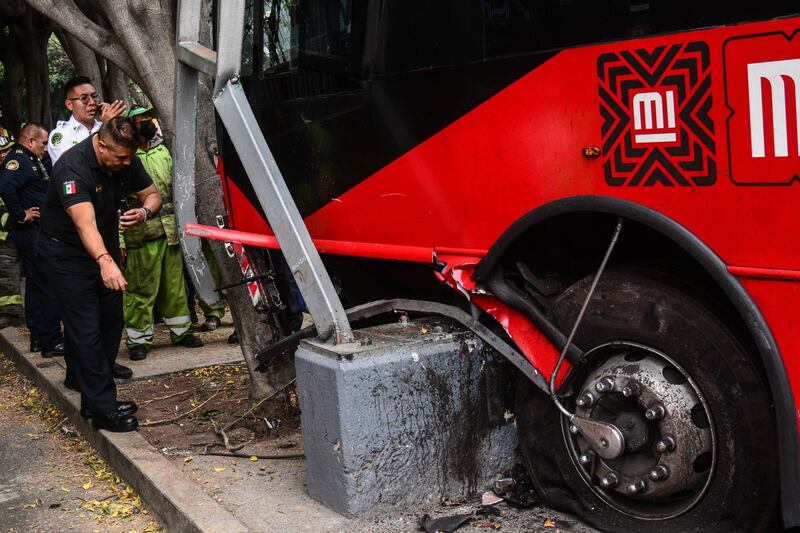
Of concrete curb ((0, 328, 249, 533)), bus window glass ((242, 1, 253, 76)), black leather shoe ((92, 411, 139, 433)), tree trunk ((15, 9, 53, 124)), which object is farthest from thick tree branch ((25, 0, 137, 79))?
tree trunk ((15, 9, 53, 124))

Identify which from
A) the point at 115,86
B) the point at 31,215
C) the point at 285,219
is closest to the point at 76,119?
the point at 31,215

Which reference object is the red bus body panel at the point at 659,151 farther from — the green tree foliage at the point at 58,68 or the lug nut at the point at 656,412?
the green tree foliage at the point at 58,68

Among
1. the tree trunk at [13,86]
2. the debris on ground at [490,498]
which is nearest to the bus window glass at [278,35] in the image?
the debris on ground at [490,498]

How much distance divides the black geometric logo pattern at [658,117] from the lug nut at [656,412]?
2.43 feet

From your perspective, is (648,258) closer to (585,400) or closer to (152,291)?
(585,400)

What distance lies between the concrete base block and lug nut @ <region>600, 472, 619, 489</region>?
2.15 feet

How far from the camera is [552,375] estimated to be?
338 cm

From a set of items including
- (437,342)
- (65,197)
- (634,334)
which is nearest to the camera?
(634,334)

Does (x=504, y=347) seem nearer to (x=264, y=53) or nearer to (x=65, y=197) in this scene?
(x=264, y=53)

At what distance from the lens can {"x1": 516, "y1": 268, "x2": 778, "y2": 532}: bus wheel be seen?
2936 millimetres

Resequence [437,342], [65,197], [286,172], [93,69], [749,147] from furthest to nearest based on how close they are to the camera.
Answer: [93,69] < [65,197] < [286,172] < [437,342] < [749,147]

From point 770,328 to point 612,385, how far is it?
2.17 ft

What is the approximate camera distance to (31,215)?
8.22m

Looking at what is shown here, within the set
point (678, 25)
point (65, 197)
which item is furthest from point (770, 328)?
point (65, 197)
